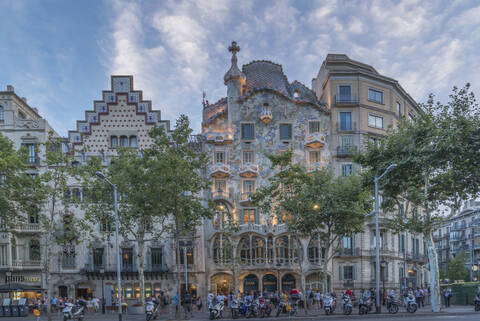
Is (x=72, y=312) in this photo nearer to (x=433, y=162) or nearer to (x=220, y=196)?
(x=220, y=196)

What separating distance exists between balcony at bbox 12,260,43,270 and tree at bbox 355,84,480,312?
3408cm

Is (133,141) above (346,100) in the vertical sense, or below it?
below

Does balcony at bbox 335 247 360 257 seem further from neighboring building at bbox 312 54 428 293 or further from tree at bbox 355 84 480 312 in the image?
tree at bbox 355 84 480 312

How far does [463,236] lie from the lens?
304 ft

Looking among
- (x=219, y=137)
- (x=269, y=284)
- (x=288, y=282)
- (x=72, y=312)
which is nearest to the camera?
(x=72, y=312)

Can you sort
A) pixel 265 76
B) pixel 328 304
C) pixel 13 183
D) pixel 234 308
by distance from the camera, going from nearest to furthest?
pixel 234 308 < pixel 328 304 < pixel 13 183 < pixel 265 76

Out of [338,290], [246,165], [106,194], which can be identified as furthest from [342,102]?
[106,194]

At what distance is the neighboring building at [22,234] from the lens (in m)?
41.1

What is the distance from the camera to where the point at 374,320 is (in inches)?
912

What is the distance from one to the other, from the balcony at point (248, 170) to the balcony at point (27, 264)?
2326 centimetres

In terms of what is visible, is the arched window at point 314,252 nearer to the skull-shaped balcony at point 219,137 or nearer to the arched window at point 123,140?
the skull-shaped balcony at point 219,137

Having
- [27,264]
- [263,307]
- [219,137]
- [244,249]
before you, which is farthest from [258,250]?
[27,264]

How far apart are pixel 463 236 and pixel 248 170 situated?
7158 cm

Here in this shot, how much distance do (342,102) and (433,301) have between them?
79.7 ft
